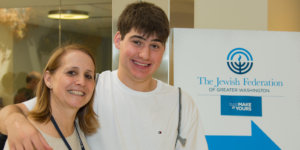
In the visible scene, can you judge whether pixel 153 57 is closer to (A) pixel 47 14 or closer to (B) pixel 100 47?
(B) pixel 100 47

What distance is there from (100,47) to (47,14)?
0.75 meters

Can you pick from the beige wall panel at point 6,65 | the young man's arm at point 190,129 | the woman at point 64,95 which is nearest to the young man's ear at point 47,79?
the woman at point 64,95

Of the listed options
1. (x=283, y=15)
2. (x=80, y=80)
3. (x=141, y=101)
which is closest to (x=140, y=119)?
(x=141, y=101)

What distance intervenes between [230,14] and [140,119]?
93.7 inches

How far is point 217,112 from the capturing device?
3471 mm

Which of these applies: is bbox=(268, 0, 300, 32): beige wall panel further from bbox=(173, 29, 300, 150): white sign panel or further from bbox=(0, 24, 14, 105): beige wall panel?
bbox=(0, 24, 14, 105): beige wall panel

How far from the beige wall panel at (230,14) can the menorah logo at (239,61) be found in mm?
631

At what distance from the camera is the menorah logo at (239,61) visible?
350 cm

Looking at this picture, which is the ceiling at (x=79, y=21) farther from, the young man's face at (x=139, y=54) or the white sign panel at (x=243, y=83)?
the young man's face at (x=139, y=54)

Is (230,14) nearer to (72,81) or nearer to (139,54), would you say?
(139,54)

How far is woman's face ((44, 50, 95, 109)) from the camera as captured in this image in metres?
1.76

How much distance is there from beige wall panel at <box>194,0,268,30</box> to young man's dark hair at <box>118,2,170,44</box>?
2.01 m

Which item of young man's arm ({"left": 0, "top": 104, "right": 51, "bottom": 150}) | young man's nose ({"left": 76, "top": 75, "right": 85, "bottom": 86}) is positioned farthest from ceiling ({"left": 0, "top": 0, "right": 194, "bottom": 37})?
young man's arm ({"left": 0, "top": 104, "right": 51, "bottom": 150})

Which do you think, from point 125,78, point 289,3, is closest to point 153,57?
point 125,78
